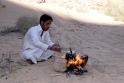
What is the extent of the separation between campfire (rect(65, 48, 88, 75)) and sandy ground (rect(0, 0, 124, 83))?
0.14m

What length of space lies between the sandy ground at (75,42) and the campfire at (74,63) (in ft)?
0.46

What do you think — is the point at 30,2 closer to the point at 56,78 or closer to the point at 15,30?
the point at 15,30

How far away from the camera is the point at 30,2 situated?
14.6 meters

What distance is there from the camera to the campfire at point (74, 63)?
5246 mm

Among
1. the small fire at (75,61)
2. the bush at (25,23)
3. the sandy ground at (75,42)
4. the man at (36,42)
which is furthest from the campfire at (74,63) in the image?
the bush at (25,23)

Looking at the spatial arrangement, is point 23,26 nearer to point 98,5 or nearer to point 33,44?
point 33,44

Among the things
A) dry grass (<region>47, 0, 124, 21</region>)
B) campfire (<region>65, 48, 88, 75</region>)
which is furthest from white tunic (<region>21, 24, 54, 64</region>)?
dry grass (<region>47, 0, 124, 21</region>)

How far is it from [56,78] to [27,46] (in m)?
1.20

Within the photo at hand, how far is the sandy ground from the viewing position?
5.16m

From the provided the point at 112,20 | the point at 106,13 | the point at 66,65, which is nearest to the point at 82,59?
the point at 66,65

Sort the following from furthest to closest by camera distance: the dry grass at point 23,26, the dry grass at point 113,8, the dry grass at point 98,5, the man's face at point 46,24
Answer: the dry grass at point 98,5 → the dry grass at point 113,8 → the dry grass at point 23,26 → the man's face at point 46,24

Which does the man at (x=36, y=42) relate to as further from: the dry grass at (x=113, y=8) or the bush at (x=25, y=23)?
the dry grass at (x=113, y=8)

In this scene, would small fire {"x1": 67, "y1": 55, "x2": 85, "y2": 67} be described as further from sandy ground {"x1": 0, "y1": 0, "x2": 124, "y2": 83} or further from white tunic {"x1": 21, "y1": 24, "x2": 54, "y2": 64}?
white tunic {"x1": 21, "y1": 24, "x2": 54, "y2": 64}

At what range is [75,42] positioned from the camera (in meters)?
8.37
